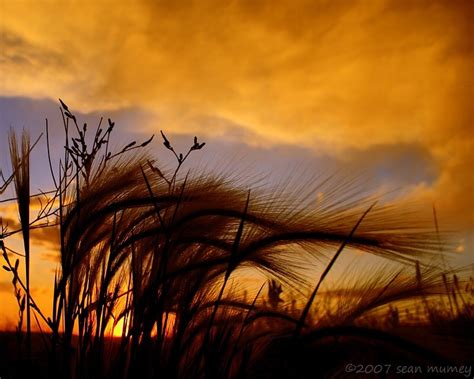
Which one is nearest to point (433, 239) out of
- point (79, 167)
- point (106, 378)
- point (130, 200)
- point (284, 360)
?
point (284, 360)

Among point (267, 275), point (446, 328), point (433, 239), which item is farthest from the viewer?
point (267, 275)

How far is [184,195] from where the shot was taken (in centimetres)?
155

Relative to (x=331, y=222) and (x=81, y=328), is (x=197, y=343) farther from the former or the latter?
(x=331, y=222)

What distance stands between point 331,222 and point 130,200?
625 millimetres

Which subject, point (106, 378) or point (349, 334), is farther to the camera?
point (106, 378)

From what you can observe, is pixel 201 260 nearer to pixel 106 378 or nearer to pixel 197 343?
pixel 197 343

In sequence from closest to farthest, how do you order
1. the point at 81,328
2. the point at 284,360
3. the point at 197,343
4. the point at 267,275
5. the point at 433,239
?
the point at 433,239 < the point at 284,360 < the point at 267,275 < the point at 81,328 < the point at 197,343

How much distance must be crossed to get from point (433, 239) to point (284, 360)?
20.2 inches

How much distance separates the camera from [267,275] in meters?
1.53

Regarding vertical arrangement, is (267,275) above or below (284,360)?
above

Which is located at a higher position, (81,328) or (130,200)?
(130,200)

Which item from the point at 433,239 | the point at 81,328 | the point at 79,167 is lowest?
the point at 81,328

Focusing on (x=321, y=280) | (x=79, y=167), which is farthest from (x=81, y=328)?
(x=321, y=280)

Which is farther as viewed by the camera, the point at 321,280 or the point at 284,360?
the point at 284,360
